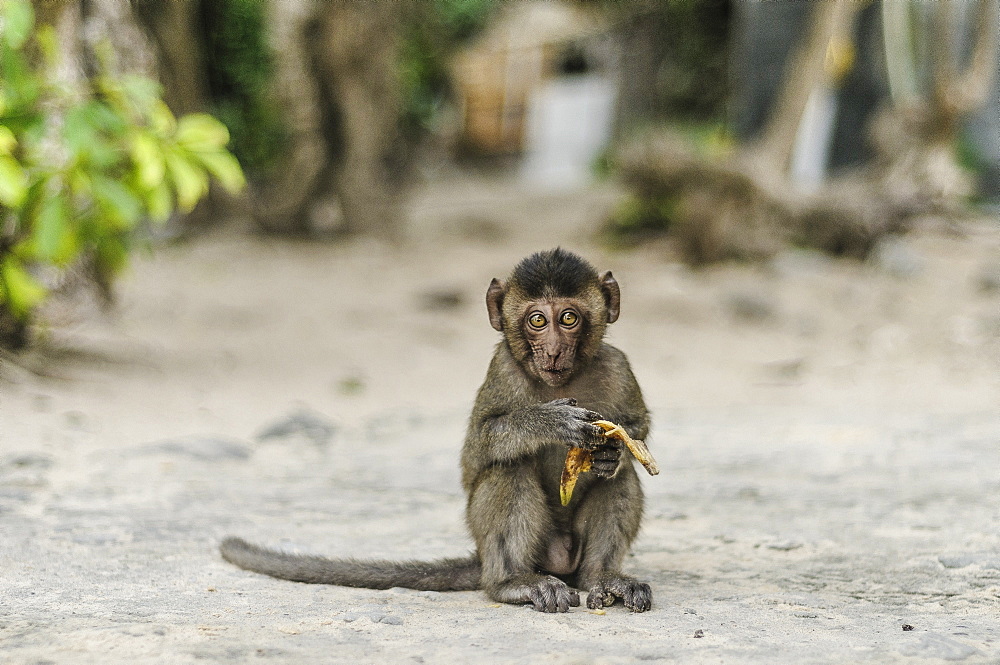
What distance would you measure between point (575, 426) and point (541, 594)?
600 mm

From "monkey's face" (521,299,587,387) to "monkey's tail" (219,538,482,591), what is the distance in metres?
0.82

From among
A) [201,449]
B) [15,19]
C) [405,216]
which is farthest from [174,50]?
[201,449]

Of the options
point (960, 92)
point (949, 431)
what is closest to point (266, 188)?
point (960, 92)

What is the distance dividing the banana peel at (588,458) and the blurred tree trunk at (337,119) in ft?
30.3

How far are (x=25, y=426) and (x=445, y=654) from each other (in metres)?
4.22

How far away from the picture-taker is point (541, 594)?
11.7 ft

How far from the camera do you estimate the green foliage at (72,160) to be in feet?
19.4

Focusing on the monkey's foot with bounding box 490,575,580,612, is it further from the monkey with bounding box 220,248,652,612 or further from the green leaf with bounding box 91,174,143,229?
the green leaf with bounding box 91,174,143,229

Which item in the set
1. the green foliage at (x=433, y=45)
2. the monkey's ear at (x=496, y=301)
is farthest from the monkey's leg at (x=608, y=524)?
the green foliage at (x=433, y=45)

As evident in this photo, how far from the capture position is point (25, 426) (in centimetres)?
618

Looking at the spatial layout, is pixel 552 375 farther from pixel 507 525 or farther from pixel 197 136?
pixel 197 136

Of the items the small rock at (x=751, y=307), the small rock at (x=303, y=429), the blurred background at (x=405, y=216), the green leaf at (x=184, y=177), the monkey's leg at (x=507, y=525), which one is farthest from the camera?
the small rock at (x=751, y=307)

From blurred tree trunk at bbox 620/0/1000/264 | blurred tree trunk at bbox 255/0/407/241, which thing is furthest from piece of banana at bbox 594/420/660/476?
blurred tree trunk at bbox 255/0/407/241

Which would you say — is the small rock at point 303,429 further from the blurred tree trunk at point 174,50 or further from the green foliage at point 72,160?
the blurred tree trunk at point 174,50
